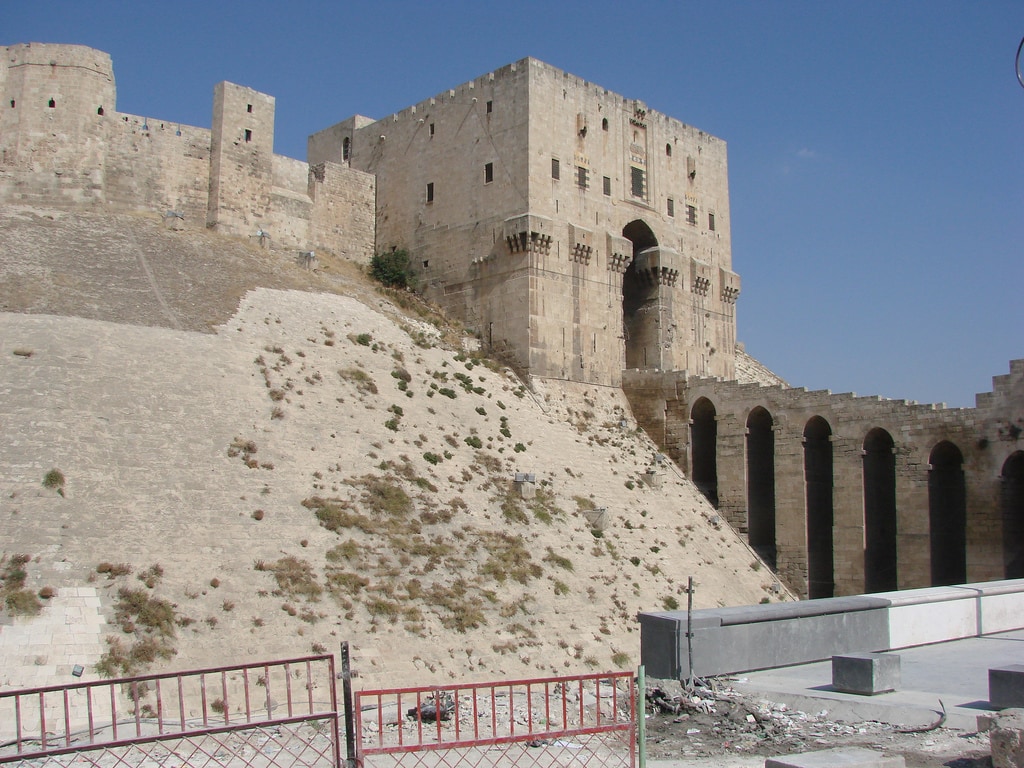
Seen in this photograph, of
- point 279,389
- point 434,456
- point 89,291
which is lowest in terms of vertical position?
point 434,456

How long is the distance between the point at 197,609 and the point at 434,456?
31.8ft

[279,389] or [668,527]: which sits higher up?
[279,389]

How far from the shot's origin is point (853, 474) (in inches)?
1249

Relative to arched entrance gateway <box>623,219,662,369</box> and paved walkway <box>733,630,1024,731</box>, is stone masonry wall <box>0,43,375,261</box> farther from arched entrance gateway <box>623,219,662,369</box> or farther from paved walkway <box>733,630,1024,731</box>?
paved walkway <box>733,630,1024,731</box>

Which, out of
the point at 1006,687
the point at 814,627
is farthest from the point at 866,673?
the point at 814,627

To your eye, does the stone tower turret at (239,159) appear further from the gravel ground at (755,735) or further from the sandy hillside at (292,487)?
the gravel ground at (755,735)

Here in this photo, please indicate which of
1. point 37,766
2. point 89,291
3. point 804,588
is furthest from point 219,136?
point 37,766

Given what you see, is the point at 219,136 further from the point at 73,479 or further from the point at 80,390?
the point at 73,479

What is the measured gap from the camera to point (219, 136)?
3762 centimetres

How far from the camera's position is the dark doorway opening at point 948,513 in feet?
101

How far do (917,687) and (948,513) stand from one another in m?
20.3

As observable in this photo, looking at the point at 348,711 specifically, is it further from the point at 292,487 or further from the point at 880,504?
the point at 880,504

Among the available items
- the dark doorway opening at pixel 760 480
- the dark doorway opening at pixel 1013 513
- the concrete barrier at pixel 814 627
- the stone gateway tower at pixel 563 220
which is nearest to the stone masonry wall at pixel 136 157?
the stone gateway tower at pixel 563 220

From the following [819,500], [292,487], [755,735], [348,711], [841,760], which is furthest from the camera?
[819,500]
